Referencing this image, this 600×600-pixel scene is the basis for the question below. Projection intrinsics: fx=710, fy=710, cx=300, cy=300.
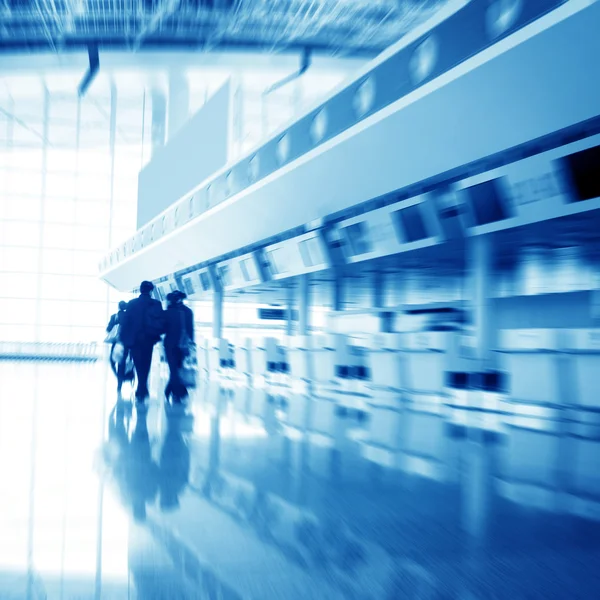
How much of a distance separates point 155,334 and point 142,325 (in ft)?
0.78

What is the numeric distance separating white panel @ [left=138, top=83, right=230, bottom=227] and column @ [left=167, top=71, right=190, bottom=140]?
23.9 ft

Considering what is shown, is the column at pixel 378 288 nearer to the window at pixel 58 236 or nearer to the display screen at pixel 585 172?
the display screen at pixel 585 172

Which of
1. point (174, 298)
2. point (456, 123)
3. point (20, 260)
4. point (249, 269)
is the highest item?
point (20, 260)

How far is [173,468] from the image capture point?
468 centimetres

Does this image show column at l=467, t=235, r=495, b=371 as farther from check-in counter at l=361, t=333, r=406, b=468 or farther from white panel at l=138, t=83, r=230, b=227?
white panel at l=138, t=83, r=230, b=227

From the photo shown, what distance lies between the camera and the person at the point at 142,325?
9805mm

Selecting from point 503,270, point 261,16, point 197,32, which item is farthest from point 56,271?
point 503,270

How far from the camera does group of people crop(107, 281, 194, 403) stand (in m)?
9.82

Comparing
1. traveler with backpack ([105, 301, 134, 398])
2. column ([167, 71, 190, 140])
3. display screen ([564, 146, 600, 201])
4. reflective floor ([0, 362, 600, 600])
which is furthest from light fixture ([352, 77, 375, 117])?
column ([167, 71, 190, 140])

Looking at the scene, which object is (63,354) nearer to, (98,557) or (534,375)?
(534,375)

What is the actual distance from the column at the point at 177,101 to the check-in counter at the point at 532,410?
23495mm

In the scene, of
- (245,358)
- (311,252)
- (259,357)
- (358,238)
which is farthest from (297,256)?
(245,358)

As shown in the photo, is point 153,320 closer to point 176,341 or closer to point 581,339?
point 176,341

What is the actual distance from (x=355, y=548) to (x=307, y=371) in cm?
1119
